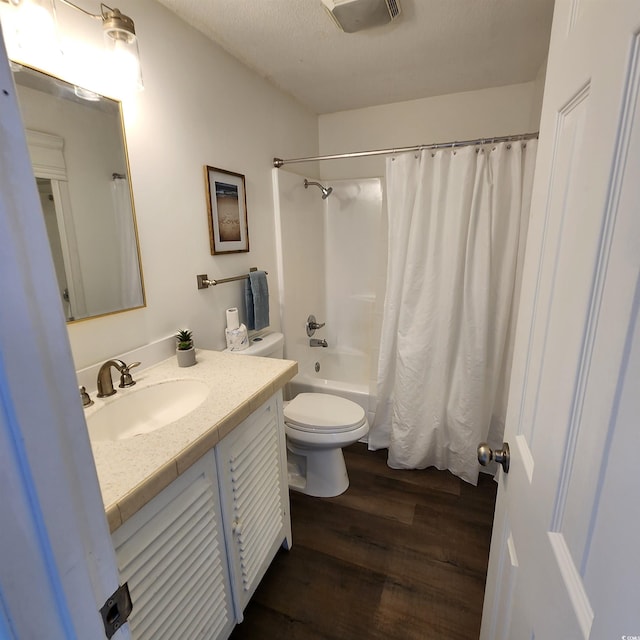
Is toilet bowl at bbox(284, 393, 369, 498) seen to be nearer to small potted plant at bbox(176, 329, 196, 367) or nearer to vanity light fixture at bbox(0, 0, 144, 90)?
small potted plant at bbox(176, 329, 196, 367)

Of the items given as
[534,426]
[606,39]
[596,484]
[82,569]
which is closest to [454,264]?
[534,426]

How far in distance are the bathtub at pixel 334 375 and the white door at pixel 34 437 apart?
77.2 inches

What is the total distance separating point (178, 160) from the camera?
Result: 1525 millimetres

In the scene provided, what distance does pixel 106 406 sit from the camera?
1.14 meters

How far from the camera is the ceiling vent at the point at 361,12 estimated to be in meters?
1.38

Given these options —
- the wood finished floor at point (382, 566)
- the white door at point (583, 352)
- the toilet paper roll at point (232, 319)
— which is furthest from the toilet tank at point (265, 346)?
the white door at point (583, 352)

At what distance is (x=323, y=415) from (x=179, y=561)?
106 centimetres

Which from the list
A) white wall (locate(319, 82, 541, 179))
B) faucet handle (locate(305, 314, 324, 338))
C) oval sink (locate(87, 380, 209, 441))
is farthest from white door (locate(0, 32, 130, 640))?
white wall (locate(319, 82, 541, 179))

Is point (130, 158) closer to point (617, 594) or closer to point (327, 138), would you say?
point (617, 594)

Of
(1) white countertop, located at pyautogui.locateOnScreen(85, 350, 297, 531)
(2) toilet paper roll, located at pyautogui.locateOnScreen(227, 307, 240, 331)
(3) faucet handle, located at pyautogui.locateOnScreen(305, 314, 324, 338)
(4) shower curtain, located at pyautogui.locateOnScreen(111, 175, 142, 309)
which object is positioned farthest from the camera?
(3) faucet handle, located at pyautogui.locateOnScreen(305, 314, 324, 338)

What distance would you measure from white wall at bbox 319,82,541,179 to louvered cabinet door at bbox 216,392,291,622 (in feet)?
7.13

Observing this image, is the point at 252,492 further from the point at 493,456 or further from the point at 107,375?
the point at 493,456

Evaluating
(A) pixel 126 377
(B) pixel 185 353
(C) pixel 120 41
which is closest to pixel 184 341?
(B) pixel 185 353

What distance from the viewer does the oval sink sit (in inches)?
44.4
